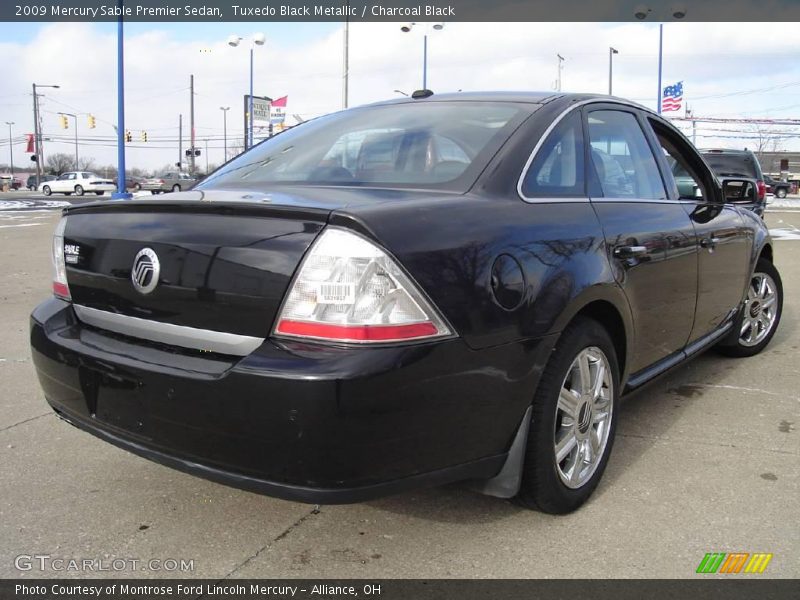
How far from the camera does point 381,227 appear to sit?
199cm

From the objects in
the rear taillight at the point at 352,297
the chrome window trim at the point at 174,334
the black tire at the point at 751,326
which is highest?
the rear taillight at the point at 352,297

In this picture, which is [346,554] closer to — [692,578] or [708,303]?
[692,578]

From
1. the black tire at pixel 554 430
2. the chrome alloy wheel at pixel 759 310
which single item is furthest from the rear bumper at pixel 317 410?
the chrome alloy wheel at pixel 759 310

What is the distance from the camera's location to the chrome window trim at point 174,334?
80.9 inches

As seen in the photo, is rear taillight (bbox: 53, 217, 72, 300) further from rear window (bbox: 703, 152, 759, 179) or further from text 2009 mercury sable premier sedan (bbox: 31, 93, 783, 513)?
rear window (bbox: 703, 152, 759, 179)

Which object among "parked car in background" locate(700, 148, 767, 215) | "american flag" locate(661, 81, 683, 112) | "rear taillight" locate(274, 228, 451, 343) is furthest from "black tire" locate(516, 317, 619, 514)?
"american flag" locate(661, 81, 683, 112)

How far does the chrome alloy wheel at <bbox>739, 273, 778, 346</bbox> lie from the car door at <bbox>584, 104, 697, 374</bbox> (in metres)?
1.60

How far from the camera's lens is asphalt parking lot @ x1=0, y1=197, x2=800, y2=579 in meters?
2.34

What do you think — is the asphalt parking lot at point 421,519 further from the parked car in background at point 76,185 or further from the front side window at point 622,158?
the parked car in background at point 76,185

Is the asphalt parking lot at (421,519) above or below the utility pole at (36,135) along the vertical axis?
below

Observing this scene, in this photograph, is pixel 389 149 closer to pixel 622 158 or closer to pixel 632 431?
pixel 622 158

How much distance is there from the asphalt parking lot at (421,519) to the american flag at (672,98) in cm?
3558

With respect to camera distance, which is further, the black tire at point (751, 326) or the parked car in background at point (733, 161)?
the parked car in background at point (733, 161)

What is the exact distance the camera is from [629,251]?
2902 millimetres
